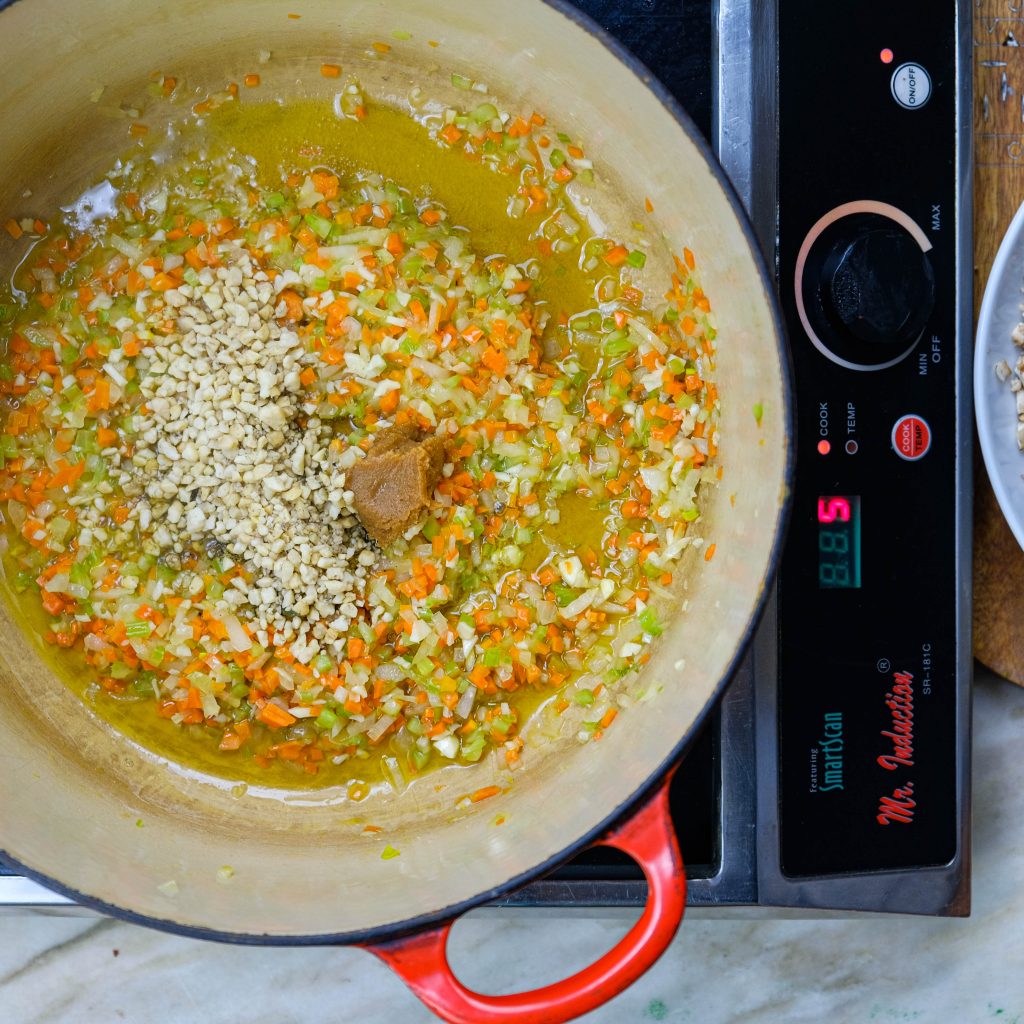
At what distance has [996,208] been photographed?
3.80 ft

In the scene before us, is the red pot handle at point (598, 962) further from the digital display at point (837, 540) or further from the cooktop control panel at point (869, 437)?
the digital display at point (837, 540)

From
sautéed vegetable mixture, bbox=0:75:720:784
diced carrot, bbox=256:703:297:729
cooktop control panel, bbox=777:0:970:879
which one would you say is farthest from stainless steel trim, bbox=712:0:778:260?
diced carrot, bbox=256:703:297:729

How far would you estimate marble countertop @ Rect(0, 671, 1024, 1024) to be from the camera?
1.34 meters

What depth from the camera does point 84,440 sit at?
1.10m

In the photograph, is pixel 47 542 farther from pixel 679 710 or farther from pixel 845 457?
pixel 845 457

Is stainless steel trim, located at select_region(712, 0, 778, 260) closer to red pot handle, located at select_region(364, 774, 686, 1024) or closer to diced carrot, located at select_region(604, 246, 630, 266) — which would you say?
diced carrot, located at select_region(604, 246, 630, 266)

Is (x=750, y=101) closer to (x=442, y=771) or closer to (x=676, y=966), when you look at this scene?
(x=442, y=771)

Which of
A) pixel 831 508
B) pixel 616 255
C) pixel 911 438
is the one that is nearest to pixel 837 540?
pixel 831 508

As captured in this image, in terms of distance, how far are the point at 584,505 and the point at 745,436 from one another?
23cm

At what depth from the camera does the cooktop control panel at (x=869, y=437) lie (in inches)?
38.8

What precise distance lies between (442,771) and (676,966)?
549 millimetres

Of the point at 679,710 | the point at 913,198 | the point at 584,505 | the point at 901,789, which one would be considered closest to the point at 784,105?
the point at 913,198

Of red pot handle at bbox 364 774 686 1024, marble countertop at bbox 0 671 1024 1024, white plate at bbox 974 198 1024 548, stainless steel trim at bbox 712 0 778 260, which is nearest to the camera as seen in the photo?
red pot handle at bbox 364 774 686 1024

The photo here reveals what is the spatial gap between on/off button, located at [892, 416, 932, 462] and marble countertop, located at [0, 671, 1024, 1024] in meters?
0.46
